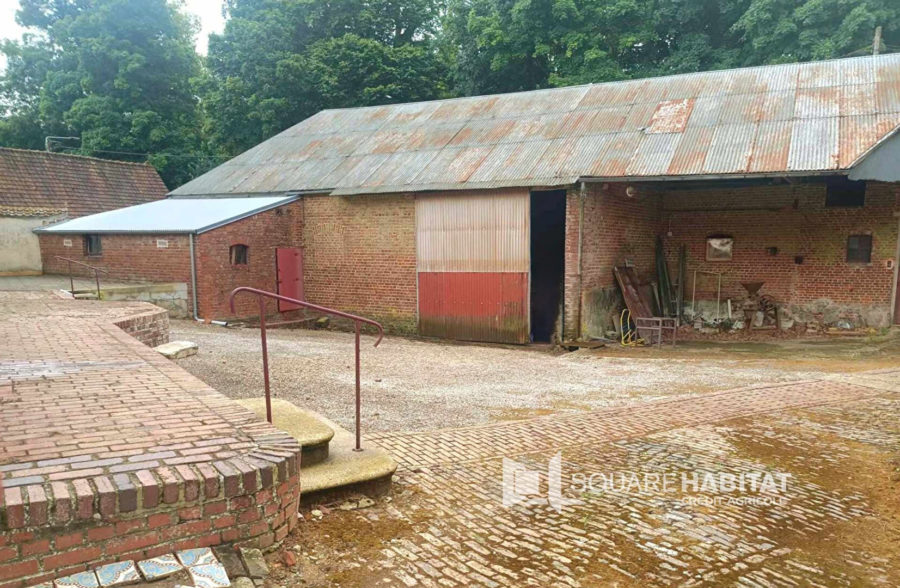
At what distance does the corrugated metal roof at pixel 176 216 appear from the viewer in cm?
1547

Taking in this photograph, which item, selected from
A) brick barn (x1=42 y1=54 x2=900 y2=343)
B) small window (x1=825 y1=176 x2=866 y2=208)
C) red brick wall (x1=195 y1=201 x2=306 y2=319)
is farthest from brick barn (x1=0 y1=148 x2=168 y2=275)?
small window (x1=825 y1=176 x2=866 y2=208)

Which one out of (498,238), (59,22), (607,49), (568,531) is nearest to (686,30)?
(607,49)

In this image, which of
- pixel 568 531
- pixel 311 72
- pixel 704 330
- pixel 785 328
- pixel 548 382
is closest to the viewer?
pixel 568 531

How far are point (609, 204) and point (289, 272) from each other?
8955 millimetres

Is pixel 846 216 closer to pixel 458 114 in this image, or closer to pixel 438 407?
pixel 458 114

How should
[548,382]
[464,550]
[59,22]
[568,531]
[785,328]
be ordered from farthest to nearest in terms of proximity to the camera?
[59,22], [785,328], [548,382], [568,531], [464,550]

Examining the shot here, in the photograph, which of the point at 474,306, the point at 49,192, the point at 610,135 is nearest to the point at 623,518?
the point at 474,306

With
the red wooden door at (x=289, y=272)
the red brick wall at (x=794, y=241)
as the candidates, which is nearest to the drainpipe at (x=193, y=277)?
the red wooden door at (x=289, y=272)

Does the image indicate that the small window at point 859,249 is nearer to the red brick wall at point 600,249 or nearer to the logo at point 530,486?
the red brick wall at point 600,249

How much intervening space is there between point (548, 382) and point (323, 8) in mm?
28471

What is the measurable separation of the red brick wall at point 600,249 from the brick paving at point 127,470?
9.65 metres

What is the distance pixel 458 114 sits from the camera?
17.9 m

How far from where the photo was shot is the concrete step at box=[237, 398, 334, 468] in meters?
4.26

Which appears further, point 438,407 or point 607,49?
point 607,49
